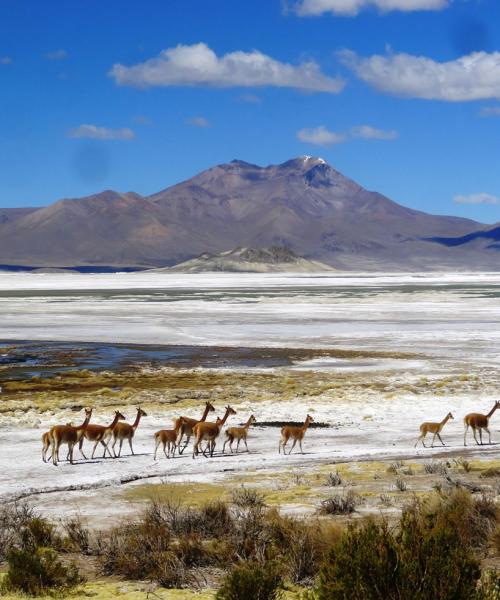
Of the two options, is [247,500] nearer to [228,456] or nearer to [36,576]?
[36,576]

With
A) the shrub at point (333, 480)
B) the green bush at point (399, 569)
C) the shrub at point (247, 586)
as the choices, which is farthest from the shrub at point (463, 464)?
the shrub at point (247, 586)

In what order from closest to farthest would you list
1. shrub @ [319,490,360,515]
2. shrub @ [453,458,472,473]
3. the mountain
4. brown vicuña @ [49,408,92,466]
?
shrub @ [319,490,360,515] → shrub @ [453,458,472,473] → brown vicuña @ [49,408,92,466] → the mountain

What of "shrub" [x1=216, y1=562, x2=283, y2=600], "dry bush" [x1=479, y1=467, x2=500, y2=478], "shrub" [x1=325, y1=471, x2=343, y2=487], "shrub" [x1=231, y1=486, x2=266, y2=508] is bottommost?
"shrub" [x1=325, y1=471, x2=343, y2=487]

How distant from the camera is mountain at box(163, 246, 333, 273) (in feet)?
598

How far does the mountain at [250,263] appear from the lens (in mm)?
182125

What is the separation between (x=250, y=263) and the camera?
18625cm

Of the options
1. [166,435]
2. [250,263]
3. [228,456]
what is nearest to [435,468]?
[228,456]

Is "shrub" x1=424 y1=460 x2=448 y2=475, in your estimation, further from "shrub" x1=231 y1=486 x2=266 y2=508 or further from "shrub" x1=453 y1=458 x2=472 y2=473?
"shrub" x1=231 y1=486 x2=266 y2=508

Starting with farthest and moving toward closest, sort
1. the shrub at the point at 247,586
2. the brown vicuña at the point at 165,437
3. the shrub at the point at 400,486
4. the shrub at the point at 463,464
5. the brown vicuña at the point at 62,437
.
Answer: the brown vicuña at the point at 165,437 < the brown vicuña at the point at 62,437 < the shrub at the point at 463,464 < the shrub at the point at 400,486 < the shrub at the point at 247,586

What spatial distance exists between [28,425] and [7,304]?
45544 mm

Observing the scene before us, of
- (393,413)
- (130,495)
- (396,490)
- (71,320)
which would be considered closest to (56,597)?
(130,495)

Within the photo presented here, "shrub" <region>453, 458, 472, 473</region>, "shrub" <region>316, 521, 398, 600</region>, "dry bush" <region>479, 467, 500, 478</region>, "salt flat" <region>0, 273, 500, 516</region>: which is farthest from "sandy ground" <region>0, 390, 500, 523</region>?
"shrub" <region>316, 521, 398, 600</region>

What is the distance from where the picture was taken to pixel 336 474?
36.6ft

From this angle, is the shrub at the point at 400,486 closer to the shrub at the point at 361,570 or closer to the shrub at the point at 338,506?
the shrub at the point at 338,506
